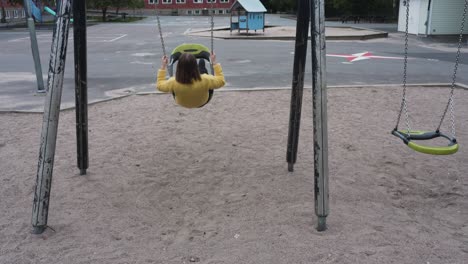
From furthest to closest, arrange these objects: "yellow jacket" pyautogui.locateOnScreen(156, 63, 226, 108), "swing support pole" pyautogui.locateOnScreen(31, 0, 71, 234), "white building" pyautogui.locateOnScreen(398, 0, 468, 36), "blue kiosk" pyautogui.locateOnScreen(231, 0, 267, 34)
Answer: "blue kiosk" pyautogui.locateOnScreen(231, 0, 267, 34), "white building" pyautogui.locateOnScreen(398, 0, 468, 36), "yellow jacket" pyautogui.locateOnScreen(156, 63, 226, 108), "swing support pole" pyautogui.locateOnScreen(31, 0, 71, 234)

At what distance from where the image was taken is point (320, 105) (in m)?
3.10

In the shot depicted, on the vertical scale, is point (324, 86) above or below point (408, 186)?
above

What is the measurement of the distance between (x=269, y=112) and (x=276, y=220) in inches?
141

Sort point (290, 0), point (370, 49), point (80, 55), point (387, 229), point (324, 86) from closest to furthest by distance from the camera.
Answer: point (324, 86)
point (387, 229)
point (80, 55)
point (370, 49)
point (290, 0)

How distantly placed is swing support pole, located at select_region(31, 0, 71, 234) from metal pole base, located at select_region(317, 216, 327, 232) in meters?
2.16

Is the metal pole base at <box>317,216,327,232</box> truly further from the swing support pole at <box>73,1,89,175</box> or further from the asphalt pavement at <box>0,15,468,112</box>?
the asphalt pavement at <box>0,15,468,112</box>

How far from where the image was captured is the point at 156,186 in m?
4.27

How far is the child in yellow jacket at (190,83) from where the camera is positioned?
373cm

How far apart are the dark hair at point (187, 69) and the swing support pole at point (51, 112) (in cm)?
98

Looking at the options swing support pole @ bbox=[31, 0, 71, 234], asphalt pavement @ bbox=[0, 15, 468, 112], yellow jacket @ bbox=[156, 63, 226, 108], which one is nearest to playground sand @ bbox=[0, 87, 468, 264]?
swing support pole @ bbox=[31, 0, 71, 234]

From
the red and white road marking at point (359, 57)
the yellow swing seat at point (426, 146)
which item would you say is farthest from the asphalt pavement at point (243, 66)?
the yellow swing seat at point (426, 146)

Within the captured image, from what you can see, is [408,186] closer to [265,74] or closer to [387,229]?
[387,229]

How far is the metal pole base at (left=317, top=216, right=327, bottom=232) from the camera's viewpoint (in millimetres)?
3299

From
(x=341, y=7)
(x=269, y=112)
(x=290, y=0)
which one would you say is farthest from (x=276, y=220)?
(x=290, y=0)
